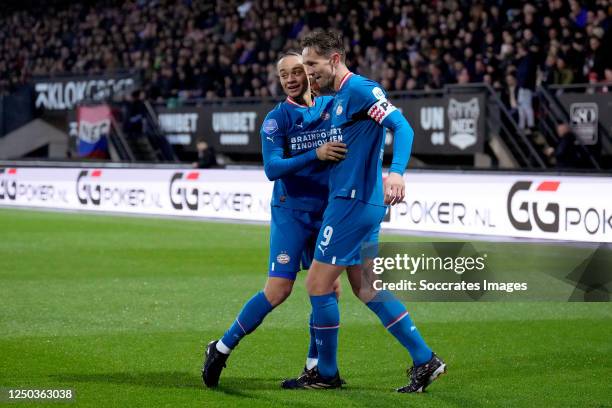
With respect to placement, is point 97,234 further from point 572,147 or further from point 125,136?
point 125,136

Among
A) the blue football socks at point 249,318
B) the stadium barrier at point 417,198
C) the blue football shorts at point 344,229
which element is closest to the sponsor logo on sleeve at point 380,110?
the blue football shorts at point 344,229

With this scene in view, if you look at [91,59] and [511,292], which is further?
[91,59]

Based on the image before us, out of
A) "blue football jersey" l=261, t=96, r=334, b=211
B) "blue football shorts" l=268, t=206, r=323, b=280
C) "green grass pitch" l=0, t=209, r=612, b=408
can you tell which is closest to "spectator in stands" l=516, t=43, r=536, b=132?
"green grass pitch" l=0, t=209, r=612, b=408

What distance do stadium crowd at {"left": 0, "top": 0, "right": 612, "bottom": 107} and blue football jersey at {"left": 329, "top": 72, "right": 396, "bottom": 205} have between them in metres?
13.8

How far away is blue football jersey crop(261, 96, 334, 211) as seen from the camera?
6520 millimetres

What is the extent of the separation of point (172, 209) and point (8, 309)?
41.2 ft

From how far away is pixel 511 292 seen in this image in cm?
1252

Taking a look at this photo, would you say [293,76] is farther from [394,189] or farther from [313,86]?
[394,189]

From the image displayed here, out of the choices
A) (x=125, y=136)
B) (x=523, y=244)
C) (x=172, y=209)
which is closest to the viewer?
(x=523, y=244)

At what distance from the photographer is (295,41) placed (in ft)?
89.7

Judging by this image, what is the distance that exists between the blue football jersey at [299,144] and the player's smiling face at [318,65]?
1.33 ft

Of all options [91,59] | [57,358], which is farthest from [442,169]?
[91,59]

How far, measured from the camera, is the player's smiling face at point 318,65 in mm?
6051

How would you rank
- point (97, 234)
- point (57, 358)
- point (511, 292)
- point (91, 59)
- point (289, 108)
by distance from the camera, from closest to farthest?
point (289, 108) < point (57, 358) < point (511, 292) < point (97, 234) < point (91, 59)
